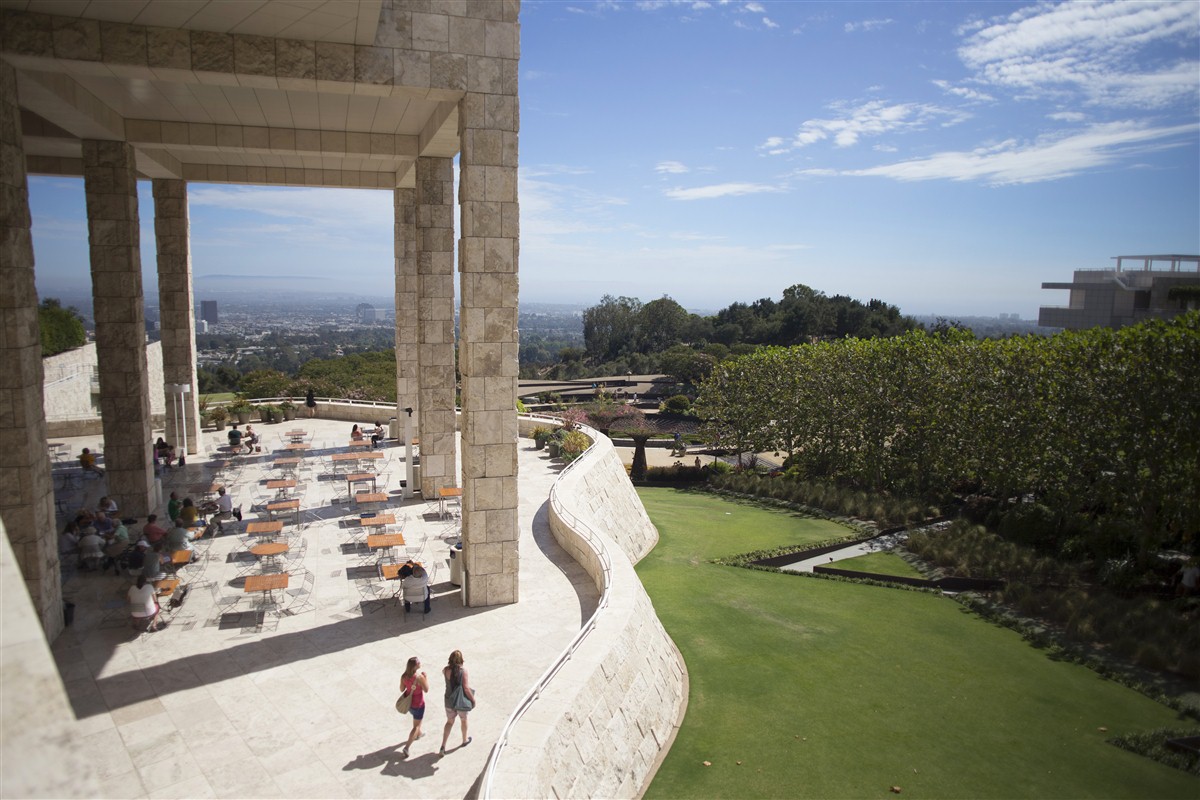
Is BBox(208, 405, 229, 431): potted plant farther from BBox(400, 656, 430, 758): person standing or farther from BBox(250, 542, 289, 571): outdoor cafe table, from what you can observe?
BBox(400, 656, 430, 758): person standing

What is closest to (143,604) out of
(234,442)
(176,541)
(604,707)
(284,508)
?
(176,541)

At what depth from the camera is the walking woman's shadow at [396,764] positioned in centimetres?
961

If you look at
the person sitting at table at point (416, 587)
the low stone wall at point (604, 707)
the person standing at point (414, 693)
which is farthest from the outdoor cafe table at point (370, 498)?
the person standing at point (414, 693)

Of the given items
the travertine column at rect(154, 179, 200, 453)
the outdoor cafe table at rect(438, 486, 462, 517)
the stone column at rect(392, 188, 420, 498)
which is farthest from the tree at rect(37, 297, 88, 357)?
the outdoor cafe table at rect(438, 486, 462, 517)

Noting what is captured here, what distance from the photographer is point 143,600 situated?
514 inches

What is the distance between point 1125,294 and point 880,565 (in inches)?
2445

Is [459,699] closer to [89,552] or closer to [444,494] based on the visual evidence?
[89,552]

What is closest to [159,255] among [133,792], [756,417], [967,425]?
[133,792]

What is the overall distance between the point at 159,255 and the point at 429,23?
1825cm

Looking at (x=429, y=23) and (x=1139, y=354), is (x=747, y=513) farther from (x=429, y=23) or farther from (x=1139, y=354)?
(x=429, y=23)

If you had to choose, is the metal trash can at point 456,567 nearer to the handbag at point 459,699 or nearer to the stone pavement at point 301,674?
the stone pavement at point 301,674

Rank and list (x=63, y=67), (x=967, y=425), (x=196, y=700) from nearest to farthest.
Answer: (x=196, y=700) → (x=63, y=67) → (x=967, y=425)

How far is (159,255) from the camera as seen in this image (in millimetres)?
26641

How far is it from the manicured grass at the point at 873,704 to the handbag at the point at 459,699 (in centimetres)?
389
